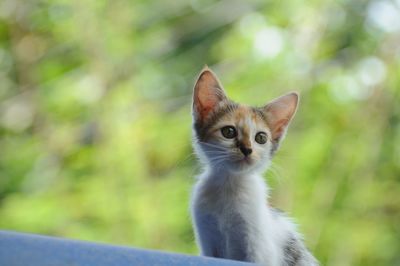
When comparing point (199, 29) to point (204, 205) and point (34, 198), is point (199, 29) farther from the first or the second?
point (204, 205)

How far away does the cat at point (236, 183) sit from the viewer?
1393 mm

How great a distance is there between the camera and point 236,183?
1.43 metres

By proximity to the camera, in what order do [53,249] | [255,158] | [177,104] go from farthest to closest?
[177,104], [255,158], [53,249]

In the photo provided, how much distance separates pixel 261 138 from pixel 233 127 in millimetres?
54

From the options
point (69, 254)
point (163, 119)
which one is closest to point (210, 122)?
point (69, 254)

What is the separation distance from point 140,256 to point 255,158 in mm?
337

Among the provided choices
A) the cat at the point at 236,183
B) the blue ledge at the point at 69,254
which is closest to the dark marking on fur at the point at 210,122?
the cat at the point at 236,183

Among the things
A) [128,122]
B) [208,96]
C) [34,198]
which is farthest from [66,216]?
[208,96]

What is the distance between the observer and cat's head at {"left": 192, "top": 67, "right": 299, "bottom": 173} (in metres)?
1.41

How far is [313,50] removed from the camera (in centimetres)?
312

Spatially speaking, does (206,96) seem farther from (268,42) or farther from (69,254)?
(268,42)

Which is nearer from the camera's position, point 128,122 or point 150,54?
point 128,122

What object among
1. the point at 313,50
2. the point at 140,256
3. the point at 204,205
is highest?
the point at 313,50

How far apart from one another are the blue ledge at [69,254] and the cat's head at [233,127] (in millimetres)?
281
